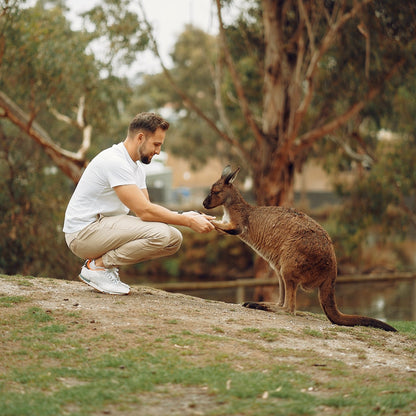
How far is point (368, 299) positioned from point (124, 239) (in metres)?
15.1

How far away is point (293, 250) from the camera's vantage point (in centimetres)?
548

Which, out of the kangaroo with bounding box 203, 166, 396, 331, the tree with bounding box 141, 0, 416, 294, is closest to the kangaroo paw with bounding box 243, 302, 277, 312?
the kangaroo with bounding box 203, 166, 396, 331

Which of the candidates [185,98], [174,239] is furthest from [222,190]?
[185,98]

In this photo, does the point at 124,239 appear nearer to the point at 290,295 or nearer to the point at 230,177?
the point at 230,177

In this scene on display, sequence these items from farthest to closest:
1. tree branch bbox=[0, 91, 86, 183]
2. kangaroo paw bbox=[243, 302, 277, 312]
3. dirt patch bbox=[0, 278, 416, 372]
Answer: tree branch bbox=[0, 91, 86, 183], kangaroo paw bbox=[243, 302, 277, 312], dirt patch bbox=[0, 278, 416, 372]

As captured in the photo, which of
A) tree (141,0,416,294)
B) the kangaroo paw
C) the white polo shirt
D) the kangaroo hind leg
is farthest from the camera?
tree (141,0,416,294)

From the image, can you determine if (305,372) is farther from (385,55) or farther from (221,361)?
(385,55)

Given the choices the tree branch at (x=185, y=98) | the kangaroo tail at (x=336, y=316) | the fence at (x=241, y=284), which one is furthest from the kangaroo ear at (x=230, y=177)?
the tree branch at (x=185, y=98)

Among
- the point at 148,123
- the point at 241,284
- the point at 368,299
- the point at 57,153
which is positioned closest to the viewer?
the point at 148,123

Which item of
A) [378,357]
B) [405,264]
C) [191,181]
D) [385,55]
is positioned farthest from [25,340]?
[191,181]

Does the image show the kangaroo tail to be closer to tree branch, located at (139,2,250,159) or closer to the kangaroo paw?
the kangaroo paw

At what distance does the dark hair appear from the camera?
5176 mm

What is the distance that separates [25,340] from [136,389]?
1.08 m

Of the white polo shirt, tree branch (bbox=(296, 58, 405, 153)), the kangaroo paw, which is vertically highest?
tree branch (bbox=(296, 58, 405, 153))
